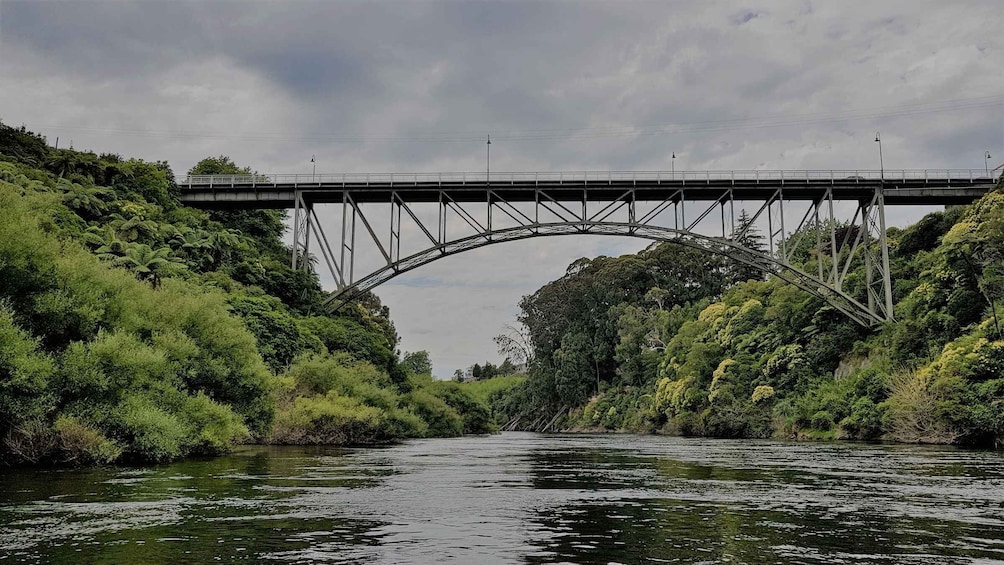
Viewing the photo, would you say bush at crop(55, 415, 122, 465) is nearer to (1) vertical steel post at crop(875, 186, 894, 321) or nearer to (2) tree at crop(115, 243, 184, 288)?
(2) tree at crop(115, 243, 184, 288)

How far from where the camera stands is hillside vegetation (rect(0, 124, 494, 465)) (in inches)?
796

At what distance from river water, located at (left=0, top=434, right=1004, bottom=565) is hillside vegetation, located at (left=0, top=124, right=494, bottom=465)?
81.6 inches

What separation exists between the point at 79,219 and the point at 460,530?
40.6 meters

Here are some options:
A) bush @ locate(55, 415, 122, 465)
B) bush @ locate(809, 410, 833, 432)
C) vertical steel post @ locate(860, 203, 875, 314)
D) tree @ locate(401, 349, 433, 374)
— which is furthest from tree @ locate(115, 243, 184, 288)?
tree @ locate(401, 349, 433, 374)

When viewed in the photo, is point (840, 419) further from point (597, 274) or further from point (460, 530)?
point (597, 274)

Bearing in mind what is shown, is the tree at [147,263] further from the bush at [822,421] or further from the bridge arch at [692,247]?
the bush at [822,421]

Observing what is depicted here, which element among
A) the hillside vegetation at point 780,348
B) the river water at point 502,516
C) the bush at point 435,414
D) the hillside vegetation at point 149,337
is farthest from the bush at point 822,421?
the bush at point 435,414

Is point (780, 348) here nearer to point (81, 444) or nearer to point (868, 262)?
point (868, 262)

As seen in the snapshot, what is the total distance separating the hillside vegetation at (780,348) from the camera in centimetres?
3669

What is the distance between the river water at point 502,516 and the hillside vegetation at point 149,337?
6.80ft

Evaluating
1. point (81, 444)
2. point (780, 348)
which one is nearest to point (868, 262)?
point (780, 348)

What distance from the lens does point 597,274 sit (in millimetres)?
102125

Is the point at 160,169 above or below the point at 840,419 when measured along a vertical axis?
above

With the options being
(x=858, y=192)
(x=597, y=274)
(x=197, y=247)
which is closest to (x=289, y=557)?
(x=197, y=247)
